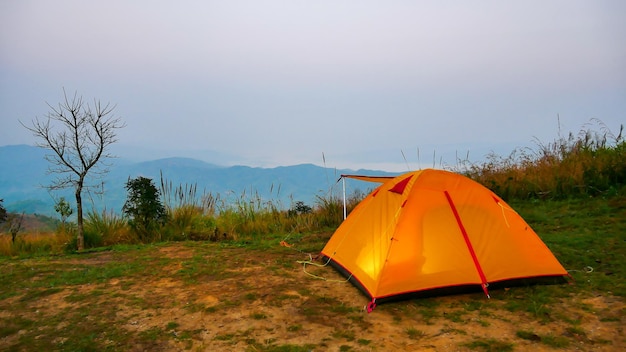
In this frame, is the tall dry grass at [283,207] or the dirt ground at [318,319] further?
the tall dry grass at [283,207]

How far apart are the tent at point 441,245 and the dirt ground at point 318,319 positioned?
20 centimetres

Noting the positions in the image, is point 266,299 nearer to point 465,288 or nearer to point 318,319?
point 318,319

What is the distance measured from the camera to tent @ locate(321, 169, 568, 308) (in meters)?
4.79

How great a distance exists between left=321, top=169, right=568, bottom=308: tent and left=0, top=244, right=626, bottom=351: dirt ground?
204 mm

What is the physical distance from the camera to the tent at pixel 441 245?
4.79 m

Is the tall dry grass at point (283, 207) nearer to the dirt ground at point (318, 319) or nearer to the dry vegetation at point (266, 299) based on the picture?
the dry vegetation at point (266, 299)

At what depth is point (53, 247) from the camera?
27.9 ft

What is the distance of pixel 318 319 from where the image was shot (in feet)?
14.3

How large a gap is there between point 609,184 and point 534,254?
225 inches

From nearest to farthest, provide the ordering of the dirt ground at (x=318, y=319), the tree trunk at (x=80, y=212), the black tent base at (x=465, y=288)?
the dirt ground at (x=318, y=319), the black tent base at (x=465, y=288), the tree trunk at (x=80, y=212)

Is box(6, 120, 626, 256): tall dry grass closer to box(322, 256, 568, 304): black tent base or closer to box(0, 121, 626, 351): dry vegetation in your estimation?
box(0, 121, 626, 351): dry vegetation

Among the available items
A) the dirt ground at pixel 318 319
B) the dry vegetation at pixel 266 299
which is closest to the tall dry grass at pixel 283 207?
the dry vegetation at pixel 266 299

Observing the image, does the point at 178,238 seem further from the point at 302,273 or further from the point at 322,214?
the point at 302,273

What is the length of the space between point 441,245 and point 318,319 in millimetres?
1646
